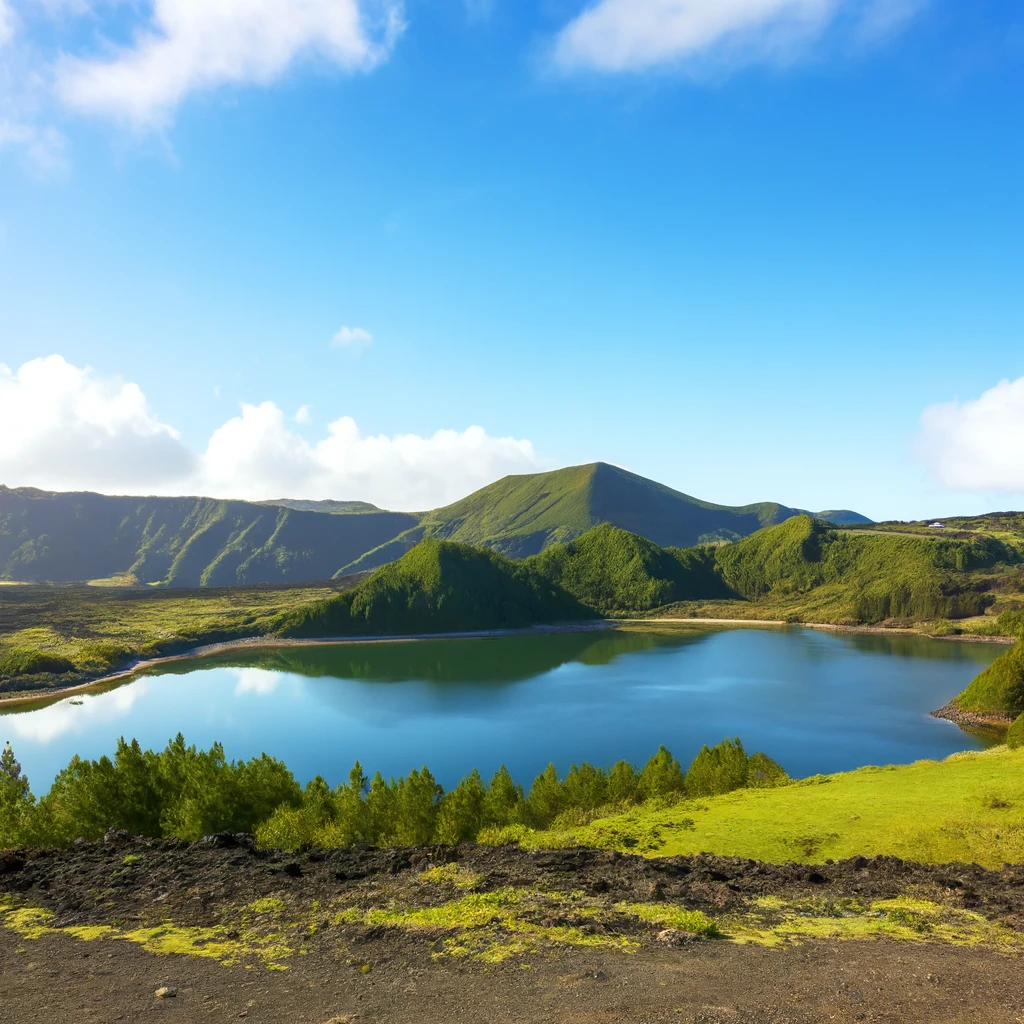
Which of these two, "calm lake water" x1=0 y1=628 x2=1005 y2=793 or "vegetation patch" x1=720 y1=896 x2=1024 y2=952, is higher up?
"vegetation patch" x1=720 y1=896 x2=1024 y2=952

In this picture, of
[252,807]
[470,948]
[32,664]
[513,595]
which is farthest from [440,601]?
[470,948]

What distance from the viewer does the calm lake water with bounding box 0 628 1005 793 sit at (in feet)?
200

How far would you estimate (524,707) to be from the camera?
82875mm

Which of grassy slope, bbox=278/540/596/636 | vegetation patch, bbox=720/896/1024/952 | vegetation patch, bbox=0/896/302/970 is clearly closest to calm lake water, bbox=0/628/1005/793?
grassy slope, bbox=278/540/596/636

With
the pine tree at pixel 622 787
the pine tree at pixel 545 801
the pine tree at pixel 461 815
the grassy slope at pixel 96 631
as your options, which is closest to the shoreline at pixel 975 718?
the pine tree at pixel 622 787

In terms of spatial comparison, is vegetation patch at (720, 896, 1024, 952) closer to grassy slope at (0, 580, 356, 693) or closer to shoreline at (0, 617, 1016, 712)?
shoreline at (0, 617, 1016, 712)

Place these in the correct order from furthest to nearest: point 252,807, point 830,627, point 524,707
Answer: point 830,627
point 524,707
point 252,807

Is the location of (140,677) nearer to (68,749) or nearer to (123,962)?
(68,749)

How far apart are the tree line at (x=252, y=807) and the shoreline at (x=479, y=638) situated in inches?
2230

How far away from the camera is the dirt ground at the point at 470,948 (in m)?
12.6

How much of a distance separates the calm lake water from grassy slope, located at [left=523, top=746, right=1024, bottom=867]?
842 inches

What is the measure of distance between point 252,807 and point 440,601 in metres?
137

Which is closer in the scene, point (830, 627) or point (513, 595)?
point (830, 627)

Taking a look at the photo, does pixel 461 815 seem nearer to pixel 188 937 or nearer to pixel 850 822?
pixel 188 937
